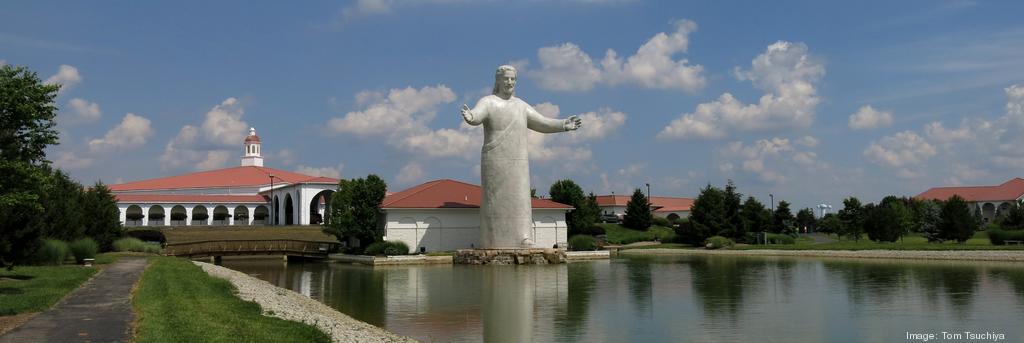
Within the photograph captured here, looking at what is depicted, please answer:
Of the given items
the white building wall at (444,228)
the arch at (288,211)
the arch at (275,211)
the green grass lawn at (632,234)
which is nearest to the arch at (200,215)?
the arch at (275,211)

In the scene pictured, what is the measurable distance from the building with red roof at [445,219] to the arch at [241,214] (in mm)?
35190

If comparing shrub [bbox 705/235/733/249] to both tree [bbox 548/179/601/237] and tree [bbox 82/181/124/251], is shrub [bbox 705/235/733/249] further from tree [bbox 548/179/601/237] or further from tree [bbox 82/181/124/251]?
tree [bbox 82/181/124/251]

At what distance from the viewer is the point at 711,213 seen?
51.1 metres

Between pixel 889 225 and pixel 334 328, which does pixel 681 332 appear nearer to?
pixel 334 328

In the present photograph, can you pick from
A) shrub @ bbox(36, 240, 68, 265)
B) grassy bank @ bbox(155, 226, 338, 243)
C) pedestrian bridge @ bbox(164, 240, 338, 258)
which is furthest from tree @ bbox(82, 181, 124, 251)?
grassy bank @ bbox(155, 226, 338, 243)

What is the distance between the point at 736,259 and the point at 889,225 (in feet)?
39.5

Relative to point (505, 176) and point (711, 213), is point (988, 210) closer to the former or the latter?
point (711, 213)

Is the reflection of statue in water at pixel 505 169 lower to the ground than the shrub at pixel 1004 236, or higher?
higher

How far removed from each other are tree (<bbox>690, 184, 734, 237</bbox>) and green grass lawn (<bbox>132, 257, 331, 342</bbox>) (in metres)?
37.0

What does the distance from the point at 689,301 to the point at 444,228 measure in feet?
90.2

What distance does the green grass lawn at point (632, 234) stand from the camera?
61500mm

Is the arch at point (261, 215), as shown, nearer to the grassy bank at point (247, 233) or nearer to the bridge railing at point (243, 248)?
the grassy bank at point (247, 233)

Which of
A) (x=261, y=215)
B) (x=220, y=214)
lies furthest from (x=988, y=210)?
(x=220, y=214)

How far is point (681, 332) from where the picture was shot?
14.7 m
